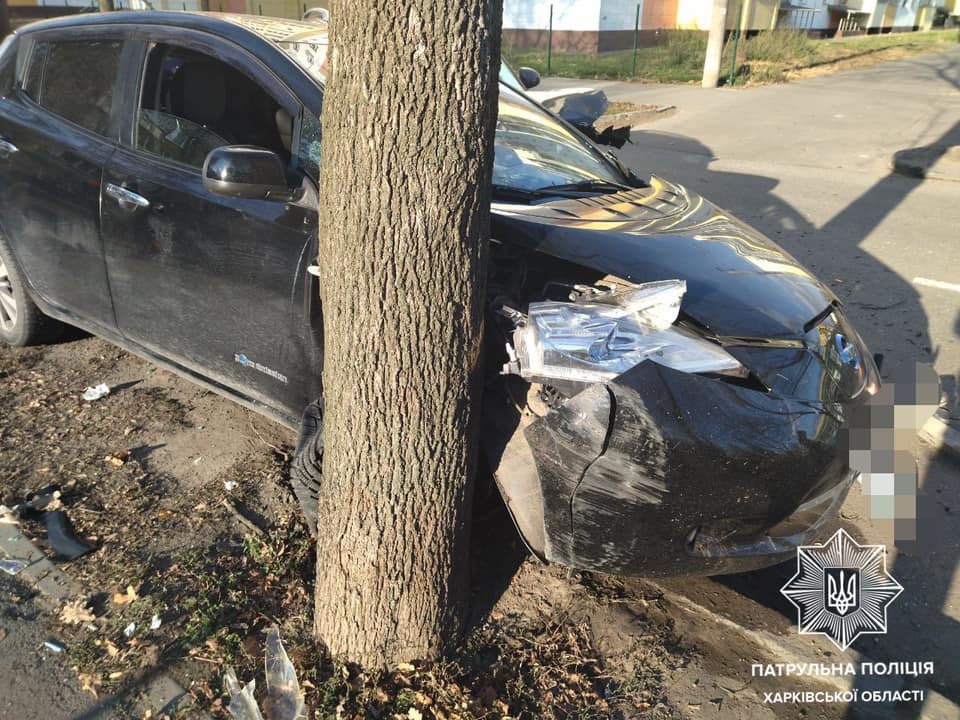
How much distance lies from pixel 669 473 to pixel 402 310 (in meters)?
0.86

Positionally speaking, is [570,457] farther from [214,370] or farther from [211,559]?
[214,370]

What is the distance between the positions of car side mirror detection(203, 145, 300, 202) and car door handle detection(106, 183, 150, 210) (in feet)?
2.35

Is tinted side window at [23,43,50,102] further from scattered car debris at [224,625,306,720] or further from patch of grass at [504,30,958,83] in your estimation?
patch of grass at [504,30,958,83]

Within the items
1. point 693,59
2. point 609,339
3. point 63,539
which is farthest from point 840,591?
point 693,59

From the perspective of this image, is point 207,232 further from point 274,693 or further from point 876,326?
point 876,326

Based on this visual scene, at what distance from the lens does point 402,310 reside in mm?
2068

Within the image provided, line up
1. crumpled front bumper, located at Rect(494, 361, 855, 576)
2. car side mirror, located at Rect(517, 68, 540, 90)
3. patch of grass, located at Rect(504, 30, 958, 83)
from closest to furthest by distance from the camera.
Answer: crumpled front bumper, located at Rect(494, 361, 855, 576)
car side mirror, located at Rect(517, 68, 540, 90)
patch of grass, located at Rect(504, 30, 958, 83)

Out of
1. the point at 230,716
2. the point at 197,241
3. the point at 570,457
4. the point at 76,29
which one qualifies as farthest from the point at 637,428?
the point at 76,29

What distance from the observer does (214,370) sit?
11.0 feet

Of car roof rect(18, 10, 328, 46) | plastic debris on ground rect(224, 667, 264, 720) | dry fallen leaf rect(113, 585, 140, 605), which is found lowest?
dry fallen leaf rect(113, 585, 140, 605)

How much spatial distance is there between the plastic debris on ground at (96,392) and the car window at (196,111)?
1.35m

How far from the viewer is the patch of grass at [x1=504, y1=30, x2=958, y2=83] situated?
749 inches

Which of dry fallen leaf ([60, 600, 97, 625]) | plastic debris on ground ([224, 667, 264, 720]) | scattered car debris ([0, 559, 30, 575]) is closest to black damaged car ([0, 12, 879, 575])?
plastic debris on ground ([224, 667, 264, 720])

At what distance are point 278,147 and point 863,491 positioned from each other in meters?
2.77
